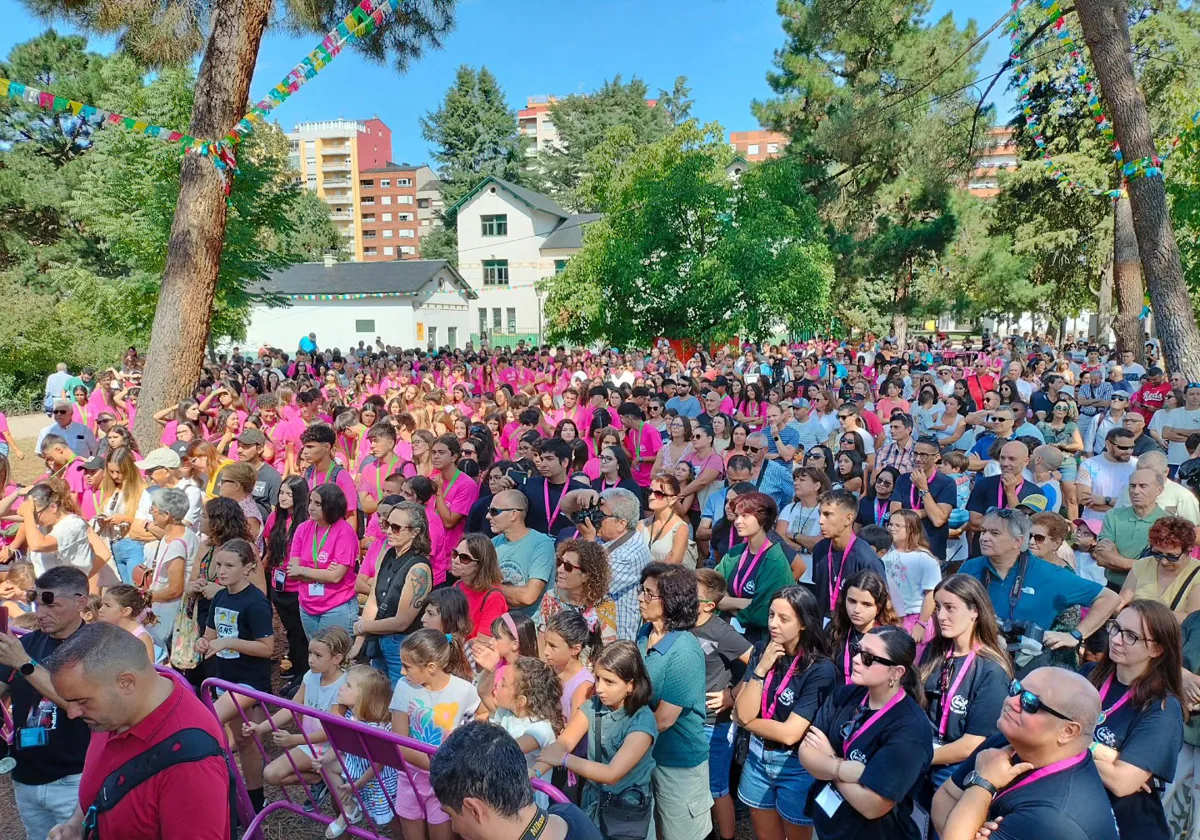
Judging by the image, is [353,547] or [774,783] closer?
[774,783]

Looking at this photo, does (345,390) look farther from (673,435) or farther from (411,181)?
(411,181)

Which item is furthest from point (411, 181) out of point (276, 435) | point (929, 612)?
point (929, 612)

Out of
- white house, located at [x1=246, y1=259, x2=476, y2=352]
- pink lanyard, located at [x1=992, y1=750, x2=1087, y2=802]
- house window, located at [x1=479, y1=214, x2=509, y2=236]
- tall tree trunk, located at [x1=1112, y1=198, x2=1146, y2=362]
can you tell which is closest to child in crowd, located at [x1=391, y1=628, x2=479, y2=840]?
pink lanyard, located at [x1=992, y1=750, x2=1087, y2=802]

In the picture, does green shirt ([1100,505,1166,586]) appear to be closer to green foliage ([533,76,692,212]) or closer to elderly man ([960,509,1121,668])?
elderly man ([960,509,1121,668])

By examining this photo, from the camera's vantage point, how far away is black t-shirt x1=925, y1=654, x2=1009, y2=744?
3400mm

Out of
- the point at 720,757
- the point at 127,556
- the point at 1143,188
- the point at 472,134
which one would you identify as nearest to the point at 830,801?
the point at 720,757

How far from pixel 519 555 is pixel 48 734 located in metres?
2.57

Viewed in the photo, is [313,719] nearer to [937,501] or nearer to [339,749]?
[339,749]

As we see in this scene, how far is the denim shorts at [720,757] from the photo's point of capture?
169 inches

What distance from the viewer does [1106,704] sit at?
3.34 metres

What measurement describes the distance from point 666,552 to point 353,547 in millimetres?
2134

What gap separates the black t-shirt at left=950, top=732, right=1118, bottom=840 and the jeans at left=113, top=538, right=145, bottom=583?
5.77 meters

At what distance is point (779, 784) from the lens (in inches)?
147

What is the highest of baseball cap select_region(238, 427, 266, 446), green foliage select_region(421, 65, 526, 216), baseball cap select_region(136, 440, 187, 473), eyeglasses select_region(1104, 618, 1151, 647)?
green foliage select_region(421, 65, 526, 216)
